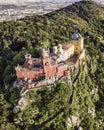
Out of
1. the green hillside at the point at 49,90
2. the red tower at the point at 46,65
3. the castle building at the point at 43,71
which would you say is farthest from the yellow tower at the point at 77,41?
the red tower at the point at 46,65

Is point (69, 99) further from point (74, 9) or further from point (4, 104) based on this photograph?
point (74, 9)

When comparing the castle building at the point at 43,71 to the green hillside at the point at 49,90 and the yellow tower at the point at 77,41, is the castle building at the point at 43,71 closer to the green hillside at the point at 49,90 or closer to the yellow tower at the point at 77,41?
the green hillside at the point at 49,90

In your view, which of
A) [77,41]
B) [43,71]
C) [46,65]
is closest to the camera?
[46,65]

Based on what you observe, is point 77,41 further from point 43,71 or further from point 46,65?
point 43,71

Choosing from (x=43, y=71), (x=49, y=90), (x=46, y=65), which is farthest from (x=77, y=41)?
(x=49, y=90)

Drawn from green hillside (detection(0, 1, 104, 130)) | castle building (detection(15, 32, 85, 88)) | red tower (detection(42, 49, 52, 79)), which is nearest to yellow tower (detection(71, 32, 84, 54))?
green hillside (detection(0, 1, 104, 130))

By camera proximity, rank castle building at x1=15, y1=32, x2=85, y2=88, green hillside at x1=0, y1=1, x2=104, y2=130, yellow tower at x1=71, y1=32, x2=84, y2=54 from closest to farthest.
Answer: green hillside at x1=0, y1=1, x2=104, y2=130, castle building at x1=15, y1=32, x2=85, y2=88, yellow tower at x1=71, y1=32, x2=84, y2=54

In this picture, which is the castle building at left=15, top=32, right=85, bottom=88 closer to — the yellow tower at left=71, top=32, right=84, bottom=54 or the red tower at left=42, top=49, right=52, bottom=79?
the red tower at left=42, top=49, right=52, bottom=79

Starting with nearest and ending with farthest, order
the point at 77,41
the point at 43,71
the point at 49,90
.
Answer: the point at 49,90
the point at 43,71
the point at 77,41
